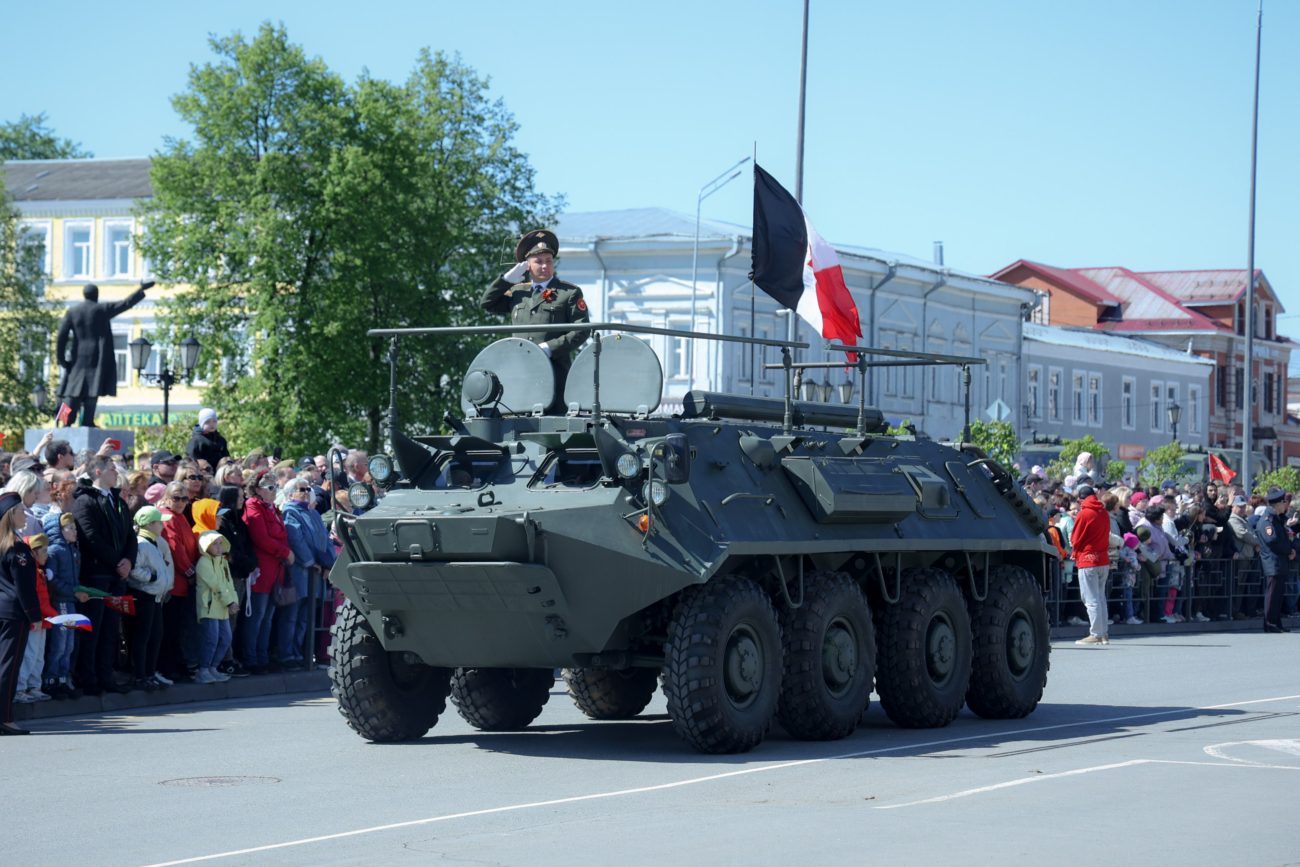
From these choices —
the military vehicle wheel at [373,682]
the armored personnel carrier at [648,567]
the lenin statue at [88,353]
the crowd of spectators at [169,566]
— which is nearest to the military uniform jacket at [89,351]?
the lenin statue at [88,353]

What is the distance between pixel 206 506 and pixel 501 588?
5466mm

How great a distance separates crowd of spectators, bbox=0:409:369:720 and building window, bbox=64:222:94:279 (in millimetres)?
51027

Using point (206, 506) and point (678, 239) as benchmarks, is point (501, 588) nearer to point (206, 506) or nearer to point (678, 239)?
point (206, 506)

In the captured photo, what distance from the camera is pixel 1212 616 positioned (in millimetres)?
29047

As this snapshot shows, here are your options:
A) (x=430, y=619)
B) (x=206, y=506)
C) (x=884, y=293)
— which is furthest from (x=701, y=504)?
(x=884, y=293)

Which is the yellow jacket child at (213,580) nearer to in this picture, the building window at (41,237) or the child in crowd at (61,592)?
the child in crowd at (61,592)

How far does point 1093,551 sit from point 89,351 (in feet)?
41.5

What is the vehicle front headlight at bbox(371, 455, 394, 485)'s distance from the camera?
40.8 feet

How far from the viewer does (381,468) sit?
1243 centimetres

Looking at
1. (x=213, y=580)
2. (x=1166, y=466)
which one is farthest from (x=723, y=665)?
(x=1166, y=466)

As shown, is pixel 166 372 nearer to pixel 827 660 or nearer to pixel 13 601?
pixel 13 601

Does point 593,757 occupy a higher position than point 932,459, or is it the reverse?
point 932,459

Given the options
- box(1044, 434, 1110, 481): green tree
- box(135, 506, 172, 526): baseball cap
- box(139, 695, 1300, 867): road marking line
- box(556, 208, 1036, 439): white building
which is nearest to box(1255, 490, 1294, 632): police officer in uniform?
box(139, 695, 1300, 867): road marking line

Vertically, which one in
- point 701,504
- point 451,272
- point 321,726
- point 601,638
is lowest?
point 321,726
